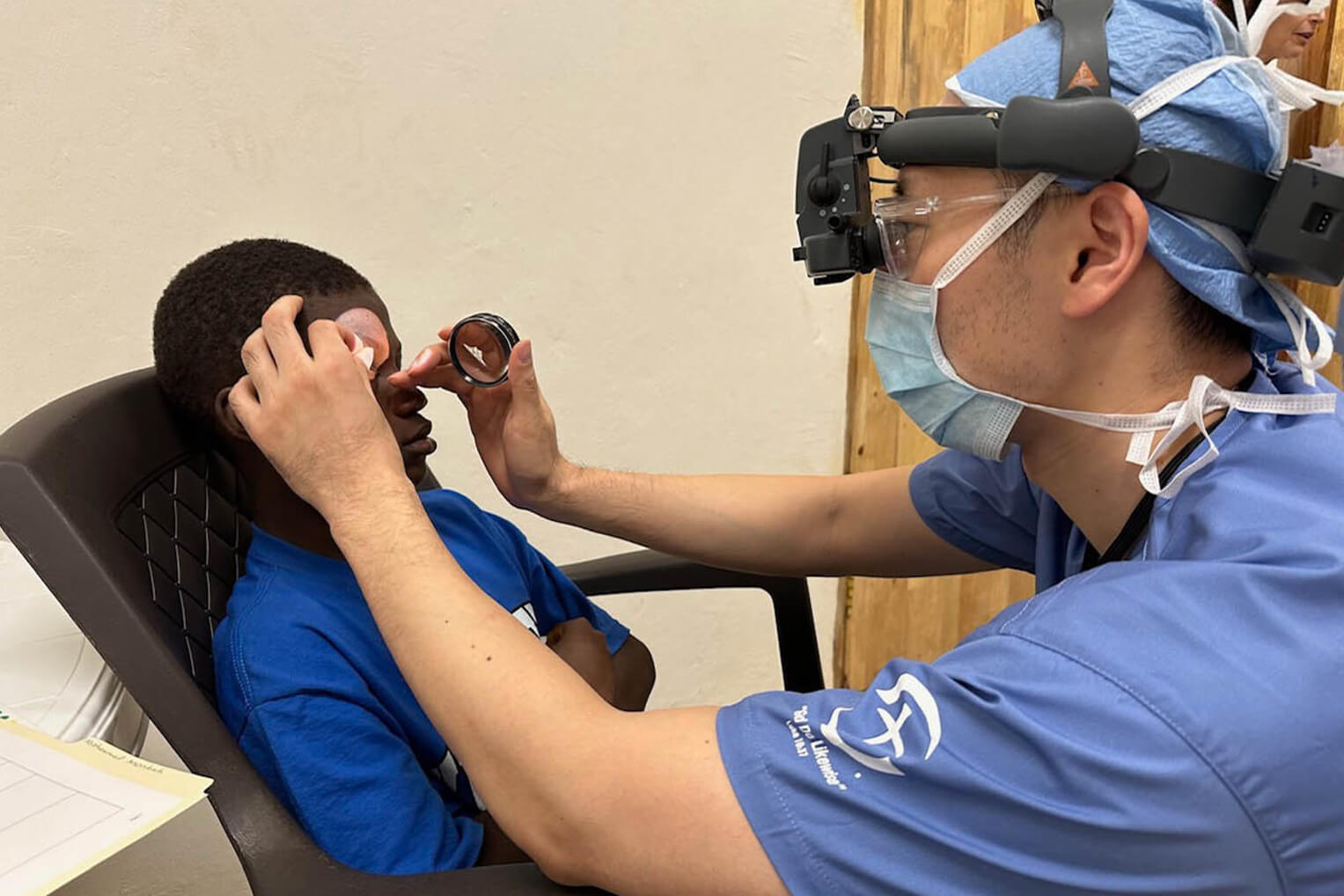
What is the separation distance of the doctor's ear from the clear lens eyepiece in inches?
22.7

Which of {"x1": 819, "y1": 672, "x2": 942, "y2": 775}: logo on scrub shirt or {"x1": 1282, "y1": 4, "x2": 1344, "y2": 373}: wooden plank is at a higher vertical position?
{"x1": 1282, "y1": 4, "x2": 1344, "y2": 373}: wooden plank

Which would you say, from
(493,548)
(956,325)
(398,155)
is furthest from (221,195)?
(956,325)

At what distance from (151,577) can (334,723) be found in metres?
0.21

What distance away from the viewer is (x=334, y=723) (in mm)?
878

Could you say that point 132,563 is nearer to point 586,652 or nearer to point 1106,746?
point 586,652

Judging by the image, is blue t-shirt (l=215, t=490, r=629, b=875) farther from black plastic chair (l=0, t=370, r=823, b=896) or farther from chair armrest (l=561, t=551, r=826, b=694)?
chair armrest (l=561, t=551, r=826, b=694)

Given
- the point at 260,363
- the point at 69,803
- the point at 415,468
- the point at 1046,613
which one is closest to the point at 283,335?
the point at 260,363

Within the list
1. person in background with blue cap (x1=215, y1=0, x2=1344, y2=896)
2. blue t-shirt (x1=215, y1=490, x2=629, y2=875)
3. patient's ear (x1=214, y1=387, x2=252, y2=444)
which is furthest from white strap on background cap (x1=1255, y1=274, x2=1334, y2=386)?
patient's ear (x1=214, y1=387, x2=252, y2=444)

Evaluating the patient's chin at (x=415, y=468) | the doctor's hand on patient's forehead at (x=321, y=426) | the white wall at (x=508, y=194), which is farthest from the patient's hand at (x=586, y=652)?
the white wall at (x=508, y=194)

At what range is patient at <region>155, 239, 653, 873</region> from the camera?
2.82 feet

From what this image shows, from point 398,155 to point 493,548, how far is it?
654mm

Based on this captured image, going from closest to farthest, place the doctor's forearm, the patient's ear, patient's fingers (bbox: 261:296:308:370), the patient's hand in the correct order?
patient's fingers (bbox: 261:296:308:370)
the patient's ear
the patient's hand
the doctor's forearm

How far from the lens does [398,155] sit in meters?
1.49

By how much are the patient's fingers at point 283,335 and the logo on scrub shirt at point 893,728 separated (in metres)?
0.53
